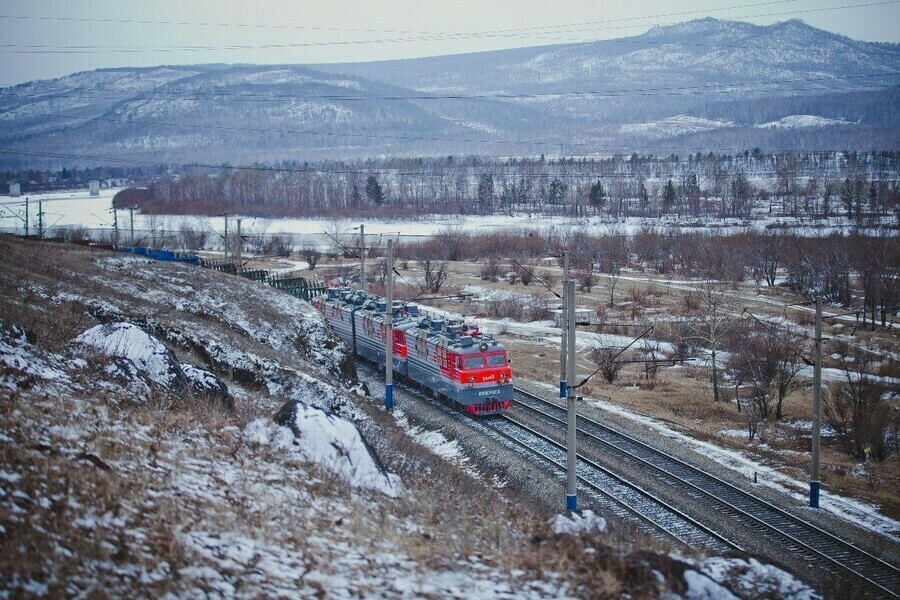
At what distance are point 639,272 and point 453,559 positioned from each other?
6943 cm

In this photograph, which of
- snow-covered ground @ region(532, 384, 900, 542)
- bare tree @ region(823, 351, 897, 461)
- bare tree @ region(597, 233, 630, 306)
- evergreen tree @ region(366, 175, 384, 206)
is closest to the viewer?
snow-covered ground @ region(532, 384, 900, 542)

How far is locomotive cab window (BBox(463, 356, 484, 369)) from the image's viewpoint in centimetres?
2878

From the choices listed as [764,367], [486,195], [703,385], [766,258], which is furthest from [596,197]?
[764,367]

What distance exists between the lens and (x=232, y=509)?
452 inches

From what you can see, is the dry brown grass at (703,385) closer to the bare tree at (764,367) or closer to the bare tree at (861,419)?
the bare tree at (861,419)

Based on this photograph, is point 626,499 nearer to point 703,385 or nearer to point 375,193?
point 703,385

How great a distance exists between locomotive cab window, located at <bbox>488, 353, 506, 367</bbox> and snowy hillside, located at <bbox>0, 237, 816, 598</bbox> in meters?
8.29

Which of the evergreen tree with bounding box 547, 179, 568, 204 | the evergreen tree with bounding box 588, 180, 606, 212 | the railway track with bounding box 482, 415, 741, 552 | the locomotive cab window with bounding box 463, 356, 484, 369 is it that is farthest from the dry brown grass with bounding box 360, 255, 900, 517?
the evergreen tree with bounding box 547, 179, 568, 204

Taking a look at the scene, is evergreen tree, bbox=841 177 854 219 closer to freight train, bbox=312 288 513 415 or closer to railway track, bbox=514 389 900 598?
freight train, bbox=312 288 513 415

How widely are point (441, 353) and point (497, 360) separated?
8.45 feet

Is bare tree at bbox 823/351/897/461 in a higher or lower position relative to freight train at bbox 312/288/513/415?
lower

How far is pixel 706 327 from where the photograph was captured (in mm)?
47906

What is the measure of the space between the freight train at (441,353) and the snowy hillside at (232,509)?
25.5 feet

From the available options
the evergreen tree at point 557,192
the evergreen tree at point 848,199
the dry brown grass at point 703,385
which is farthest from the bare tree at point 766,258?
the evergreen tree at point 557,192
